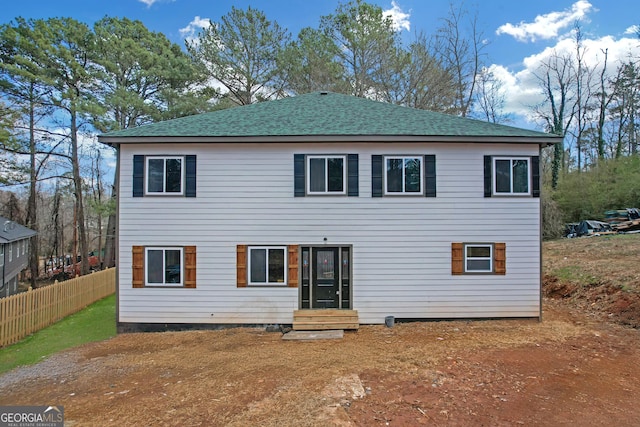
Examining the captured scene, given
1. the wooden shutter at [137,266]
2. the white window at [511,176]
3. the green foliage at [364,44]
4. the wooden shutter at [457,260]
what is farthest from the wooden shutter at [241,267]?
the green foliage at [364,44]

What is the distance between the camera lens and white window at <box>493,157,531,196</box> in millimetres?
9531

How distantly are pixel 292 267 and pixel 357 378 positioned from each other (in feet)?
13.1

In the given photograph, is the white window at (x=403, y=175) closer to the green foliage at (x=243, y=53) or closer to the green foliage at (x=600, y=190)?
the green foliage at (x=243, y=53)

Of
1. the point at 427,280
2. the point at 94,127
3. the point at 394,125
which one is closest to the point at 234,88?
the point at 94,127

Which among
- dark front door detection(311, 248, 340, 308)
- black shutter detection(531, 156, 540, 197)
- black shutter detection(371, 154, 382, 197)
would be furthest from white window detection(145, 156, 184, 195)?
black shutter detection(531, 156, 540, 197)

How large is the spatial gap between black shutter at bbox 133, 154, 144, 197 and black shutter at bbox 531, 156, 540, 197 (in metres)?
10.7

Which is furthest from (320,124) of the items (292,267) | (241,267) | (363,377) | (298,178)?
(363,377)

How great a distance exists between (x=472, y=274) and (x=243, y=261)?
6238 millimetres

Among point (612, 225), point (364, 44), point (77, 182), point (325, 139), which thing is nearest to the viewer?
point (325, 139)

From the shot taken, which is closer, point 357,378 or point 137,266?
point 357,378

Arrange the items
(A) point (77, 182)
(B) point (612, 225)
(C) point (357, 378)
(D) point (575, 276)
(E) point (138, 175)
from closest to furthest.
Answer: (C) point (357, 378) → (E) point (138, 175) → (D) point (575, 276) → (B) point (612, 225) → (A) point (77, 182)

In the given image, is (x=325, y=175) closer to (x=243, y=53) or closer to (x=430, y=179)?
(x=430, y=179)

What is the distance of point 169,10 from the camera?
18734 millimetres

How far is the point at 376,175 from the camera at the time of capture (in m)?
9.55
